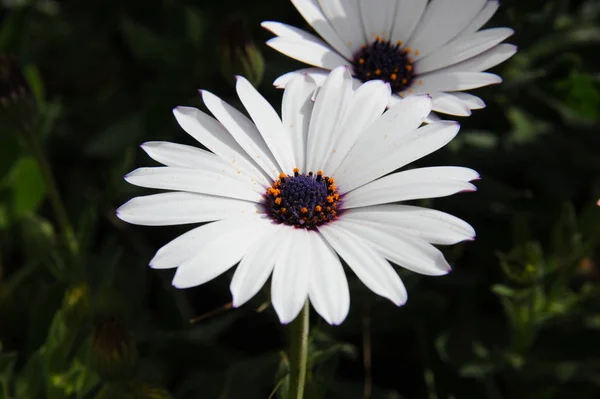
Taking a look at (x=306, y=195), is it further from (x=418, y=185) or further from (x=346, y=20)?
(x=346, y=20)

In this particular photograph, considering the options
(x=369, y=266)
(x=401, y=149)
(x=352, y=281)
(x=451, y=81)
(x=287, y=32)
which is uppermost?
(x=287, y=32)

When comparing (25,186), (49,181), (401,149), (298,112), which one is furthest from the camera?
(25,186)

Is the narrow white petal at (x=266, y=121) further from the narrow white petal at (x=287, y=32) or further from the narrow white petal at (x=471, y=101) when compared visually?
the narrow white petal at (x=471, y=101)

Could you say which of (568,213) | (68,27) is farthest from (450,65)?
(68,27)

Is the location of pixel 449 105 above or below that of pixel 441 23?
below

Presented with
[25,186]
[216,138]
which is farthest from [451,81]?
[25,186]

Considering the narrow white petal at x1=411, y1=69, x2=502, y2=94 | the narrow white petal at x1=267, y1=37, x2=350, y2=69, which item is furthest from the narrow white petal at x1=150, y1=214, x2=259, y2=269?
the narrow white petal at x1=411, y1=69, x2=502, y2=94
